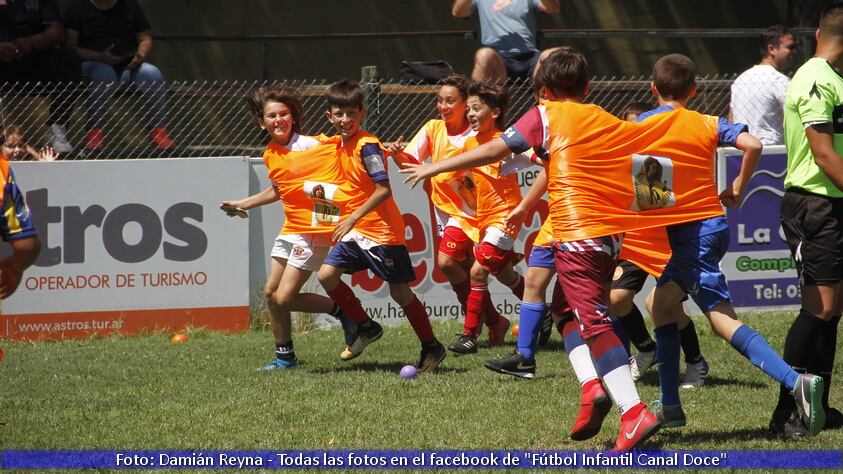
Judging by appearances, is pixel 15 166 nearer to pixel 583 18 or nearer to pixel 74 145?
pixel 74 145

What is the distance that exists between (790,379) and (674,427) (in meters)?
0.71

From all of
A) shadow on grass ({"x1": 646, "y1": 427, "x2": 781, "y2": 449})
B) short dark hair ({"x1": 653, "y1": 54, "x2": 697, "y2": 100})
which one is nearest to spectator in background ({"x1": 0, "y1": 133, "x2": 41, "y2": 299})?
shadow on grass ({"x1": 646, "y1": 427, "x2": 781, "y2": 449})

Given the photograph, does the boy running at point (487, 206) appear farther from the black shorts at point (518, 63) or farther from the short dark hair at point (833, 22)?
the short dark hair at point (833, 22)

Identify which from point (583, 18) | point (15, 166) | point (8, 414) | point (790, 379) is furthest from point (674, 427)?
point (583, 18)

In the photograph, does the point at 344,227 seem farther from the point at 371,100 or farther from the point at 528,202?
the point at 371,100

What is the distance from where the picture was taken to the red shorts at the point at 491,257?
8.55m

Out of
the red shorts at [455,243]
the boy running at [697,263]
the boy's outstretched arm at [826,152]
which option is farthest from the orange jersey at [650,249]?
the red shorts at [455,243]

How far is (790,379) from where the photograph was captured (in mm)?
5336

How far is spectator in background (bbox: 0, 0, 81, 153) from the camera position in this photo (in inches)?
436

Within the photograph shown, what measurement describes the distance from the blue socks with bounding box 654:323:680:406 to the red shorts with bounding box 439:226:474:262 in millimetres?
3213

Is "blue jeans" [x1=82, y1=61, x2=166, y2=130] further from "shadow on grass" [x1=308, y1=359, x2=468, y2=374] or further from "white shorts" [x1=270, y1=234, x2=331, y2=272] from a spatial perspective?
"shadow on grass" [x1=308, y1=359, x2=468, y2=374]

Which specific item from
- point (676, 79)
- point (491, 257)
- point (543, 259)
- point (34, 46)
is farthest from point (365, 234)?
point (34, 46)

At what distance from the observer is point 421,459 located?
208 inches

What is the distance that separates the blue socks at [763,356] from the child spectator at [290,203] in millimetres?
3426
